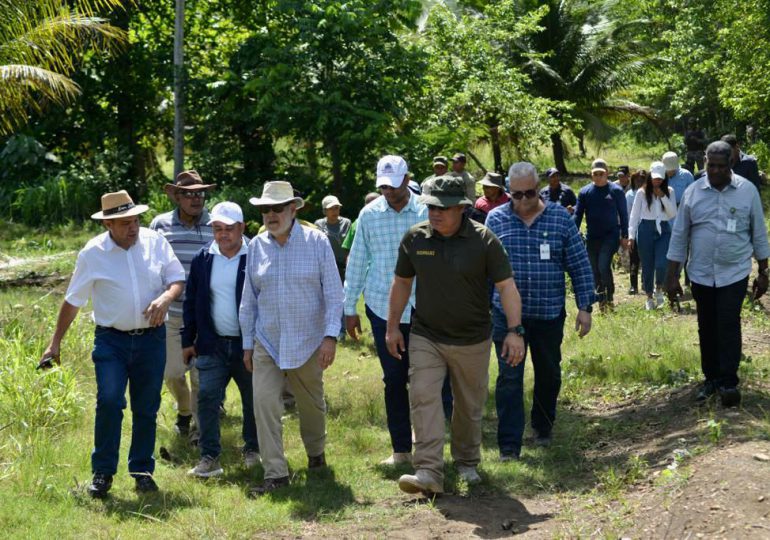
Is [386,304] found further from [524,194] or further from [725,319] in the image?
[725,319]

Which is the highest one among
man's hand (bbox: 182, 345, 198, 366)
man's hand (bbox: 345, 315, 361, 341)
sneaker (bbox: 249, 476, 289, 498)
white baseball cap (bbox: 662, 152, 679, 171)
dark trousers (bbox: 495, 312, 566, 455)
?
white baseball cap (bbox: 662, 152, 679, 171)

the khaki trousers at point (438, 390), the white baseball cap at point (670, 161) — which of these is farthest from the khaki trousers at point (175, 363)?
the white baseball cap at point (670, 161)

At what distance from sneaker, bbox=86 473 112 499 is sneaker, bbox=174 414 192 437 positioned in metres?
2.08

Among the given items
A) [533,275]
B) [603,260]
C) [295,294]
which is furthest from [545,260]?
[603,260]

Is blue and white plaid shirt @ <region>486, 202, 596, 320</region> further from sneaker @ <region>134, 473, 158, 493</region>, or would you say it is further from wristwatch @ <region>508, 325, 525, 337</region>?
sneaker @ <region>134, 473, 158, 493</region>

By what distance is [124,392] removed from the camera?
24.3 ft

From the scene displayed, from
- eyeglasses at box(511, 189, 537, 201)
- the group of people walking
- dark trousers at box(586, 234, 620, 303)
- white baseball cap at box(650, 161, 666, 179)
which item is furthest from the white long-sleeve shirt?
eyeglasses at box(511, 189, 537, 201)

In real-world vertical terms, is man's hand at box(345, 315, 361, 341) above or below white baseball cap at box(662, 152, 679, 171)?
below

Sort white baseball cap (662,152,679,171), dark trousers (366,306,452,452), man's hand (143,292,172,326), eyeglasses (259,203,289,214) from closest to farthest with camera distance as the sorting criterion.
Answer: man's hand (143,292,172,326), eyeglasses (259,203,289,214), dark trousers (366,306,452,452), white baseball cap (662,152,679,171)

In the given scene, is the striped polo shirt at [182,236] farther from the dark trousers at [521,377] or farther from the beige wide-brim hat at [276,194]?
the dark trousers at [521,377]

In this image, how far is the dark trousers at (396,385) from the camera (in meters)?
7.88

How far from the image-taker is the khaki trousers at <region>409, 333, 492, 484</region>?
22.8 feet

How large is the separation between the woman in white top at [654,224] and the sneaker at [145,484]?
326 inches

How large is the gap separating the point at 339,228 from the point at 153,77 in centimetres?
1536
